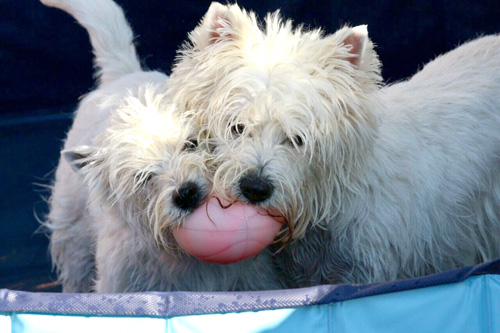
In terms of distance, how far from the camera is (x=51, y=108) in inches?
230

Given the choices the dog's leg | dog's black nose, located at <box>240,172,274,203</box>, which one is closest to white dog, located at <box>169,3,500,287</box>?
dog's black nose, located at <box>240,172,274,203</box>

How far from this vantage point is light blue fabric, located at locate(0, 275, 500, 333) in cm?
215

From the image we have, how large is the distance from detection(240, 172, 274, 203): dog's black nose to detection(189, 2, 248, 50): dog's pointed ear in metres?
0.60

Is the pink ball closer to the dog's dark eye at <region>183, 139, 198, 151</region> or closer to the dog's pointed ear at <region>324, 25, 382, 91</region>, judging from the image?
the dog's dark eye at <region>183, 139, 198, 151</region>

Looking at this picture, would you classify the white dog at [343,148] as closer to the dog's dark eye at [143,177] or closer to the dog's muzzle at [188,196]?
the dog's muzzle at [188,196]

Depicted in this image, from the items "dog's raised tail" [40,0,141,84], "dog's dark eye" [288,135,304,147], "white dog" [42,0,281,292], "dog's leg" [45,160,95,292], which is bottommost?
"dog's leg" [45,160,95,292]

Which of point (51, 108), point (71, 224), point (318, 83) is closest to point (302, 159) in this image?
point (318, 83)

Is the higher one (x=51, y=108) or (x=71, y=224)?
(x=51, y=108)

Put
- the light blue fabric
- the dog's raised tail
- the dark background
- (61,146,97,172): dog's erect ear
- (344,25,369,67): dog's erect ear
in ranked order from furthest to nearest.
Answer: the dark background
the dog's raised tail
(61,146,97,172): dog's erect ear
(344,25,369,67): dog's erect ear
the light blue fabric

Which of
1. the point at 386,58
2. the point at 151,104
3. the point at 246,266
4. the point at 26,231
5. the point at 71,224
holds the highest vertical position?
the point at 386,58

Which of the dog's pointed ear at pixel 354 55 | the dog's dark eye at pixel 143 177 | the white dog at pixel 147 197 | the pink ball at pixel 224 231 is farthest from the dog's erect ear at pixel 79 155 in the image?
the dog's pointed ear at pixel 354 55

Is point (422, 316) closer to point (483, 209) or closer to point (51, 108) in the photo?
point (483, 209)

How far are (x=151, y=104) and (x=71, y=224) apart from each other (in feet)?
3.83

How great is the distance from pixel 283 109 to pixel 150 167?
49 cm
